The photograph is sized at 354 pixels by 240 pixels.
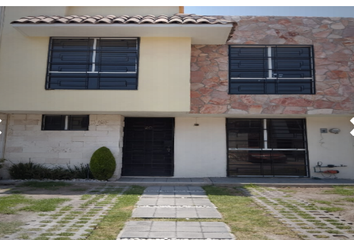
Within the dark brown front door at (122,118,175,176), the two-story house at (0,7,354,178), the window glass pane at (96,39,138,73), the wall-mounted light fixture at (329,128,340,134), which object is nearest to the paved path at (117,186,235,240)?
the dark brown front door at (122,118,175,176)

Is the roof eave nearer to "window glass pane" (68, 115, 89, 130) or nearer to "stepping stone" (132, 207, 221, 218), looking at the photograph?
"window glass pane" (68, 115, 89, 130)

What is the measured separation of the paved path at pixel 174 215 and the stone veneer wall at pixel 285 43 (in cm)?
355

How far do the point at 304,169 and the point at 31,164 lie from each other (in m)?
9.86

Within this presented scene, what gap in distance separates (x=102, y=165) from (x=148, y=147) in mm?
2029

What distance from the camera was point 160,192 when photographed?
712cm

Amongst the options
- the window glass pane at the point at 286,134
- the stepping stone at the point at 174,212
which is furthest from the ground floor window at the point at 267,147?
the stepping stone at the point at 174,212

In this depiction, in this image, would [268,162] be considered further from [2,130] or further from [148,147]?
[2,130]

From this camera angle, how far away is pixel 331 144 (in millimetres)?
9906

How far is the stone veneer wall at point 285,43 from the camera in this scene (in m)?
9.34

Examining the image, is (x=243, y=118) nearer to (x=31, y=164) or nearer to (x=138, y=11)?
(x=138, y=11)

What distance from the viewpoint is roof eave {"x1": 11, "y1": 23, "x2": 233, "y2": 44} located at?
8234 mm

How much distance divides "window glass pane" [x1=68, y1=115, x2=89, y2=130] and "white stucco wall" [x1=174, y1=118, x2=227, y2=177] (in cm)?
334

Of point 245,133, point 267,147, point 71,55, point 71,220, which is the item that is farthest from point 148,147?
point 71,220

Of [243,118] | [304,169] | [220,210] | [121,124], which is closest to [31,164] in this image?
[121,124]
